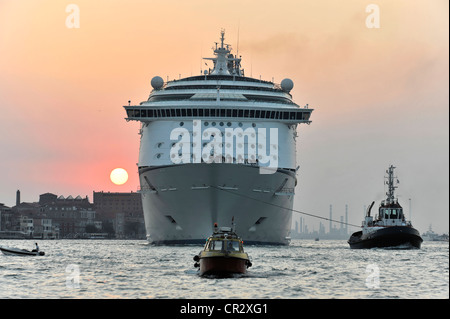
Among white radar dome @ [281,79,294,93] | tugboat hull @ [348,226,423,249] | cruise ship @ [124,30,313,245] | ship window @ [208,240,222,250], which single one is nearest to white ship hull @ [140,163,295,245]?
cruise ship @ [124,30,313,245]

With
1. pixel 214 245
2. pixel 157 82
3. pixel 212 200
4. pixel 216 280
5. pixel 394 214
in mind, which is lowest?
pixel 216 280

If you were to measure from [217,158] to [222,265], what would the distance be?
33992 mm

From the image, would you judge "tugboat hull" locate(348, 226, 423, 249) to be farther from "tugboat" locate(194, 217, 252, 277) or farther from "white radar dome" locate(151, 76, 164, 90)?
"tugboat" locate(194, 217, 252, 277)

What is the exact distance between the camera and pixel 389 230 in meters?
103

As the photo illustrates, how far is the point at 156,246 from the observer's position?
90.7 metres

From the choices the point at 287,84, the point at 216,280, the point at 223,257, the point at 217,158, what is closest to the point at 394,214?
the point at 287,84

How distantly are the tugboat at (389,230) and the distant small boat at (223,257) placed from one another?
52.1 meters

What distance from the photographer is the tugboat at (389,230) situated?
103375mm

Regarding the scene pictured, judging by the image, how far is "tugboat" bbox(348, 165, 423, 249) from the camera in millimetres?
103375

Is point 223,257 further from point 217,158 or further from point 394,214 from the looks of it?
point 394,214

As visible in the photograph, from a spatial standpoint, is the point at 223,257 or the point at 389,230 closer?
the point at 223,257

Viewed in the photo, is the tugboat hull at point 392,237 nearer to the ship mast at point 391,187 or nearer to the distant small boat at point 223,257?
the ship mast at point 391,187

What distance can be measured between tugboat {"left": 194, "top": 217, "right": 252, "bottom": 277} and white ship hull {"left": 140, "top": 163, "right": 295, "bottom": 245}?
1185 inches
